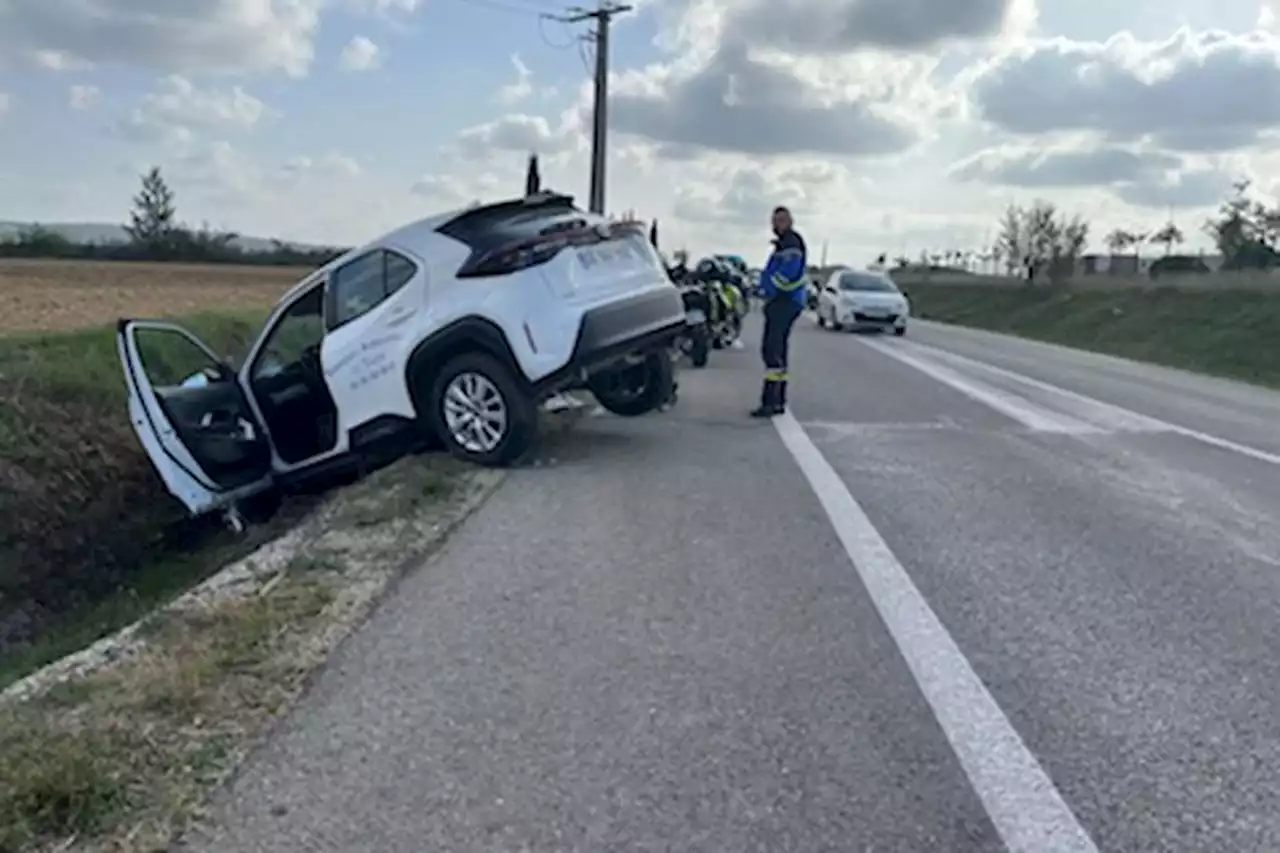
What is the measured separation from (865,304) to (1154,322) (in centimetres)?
1324

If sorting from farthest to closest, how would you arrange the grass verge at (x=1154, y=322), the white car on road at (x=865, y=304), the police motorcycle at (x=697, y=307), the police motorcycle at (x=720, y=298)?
the white car on road at (x=865, y=304)
the grass verge at (x=1154, y=322)
the police motorcycle at (x=720, y=298)
the police motorcycle at (x=697, y=307)

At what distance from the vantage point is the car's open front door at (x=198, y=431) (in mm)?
9844

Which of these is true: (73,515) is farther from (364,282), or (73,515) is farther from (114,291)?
(114,291)

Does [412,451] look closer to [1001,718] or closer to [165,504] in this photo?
[165,504]

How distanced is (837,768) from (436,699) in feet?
4.77

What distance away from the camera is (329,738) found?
4254mm

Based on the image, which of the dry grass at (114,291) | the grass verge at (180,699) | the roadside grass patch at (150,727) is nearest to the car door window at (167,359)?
the dry grass at (114,291)

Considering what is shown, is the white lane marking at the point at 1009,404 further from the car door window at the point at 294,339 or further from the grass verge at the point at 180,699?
the grass verge at the point at 180,699

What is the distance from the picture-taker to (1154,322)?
3969 centimetres

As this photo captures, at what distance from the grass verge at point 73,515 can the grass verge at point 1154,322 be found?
17.8m

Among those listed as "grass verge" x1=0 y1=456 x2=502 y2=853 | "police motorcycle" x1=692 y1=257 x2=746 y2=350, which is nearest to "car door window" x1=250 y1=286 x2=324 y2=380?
"grass verge" x1=0 y1=456 x2=502 y2=853

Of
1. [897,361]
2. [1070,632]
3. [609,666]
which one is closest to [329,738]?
[609,666]

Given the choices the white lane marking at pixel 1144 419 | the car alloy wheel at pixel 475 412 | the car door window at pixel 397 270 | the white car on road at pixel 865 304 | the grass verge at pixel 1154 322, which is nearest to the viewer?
the car alloy wheel at pixel 475 412

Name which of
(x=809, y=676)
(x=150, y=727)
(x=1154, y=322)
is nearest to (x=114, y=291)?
(x=1154, y=322)
